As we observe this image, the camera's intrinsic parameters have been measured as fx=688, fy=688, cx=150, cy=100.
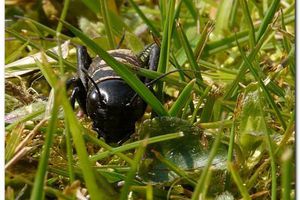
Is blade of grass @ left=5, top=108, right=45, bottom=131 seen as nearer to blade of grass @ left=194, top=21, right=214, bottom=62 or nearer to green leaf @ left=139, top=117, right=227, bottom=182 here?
green leaf @ left=139, top=117, right=227, bottom=182

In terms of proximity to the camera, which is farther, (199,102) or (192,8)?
(192,8)

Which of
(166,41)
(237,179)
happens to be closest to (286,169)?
(237,179)

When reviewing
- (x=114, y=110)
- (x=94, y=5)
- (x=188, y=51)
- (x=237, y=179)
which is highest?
(x=94, y=5)

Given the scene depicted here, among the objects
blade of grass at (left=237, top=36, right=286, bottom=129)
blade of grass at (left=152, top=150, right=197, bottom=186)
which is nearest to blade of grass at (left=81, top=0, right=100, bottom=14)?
blade of grass at (left=237, top=36, right=286, bottom=129)

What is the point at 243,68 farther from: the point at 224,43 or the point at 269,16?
the point at 224,43

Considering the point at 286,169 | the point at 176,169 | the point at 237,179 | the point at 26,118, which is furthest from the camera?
the point at 26,118

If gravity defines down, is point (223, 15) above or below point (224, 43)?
above
